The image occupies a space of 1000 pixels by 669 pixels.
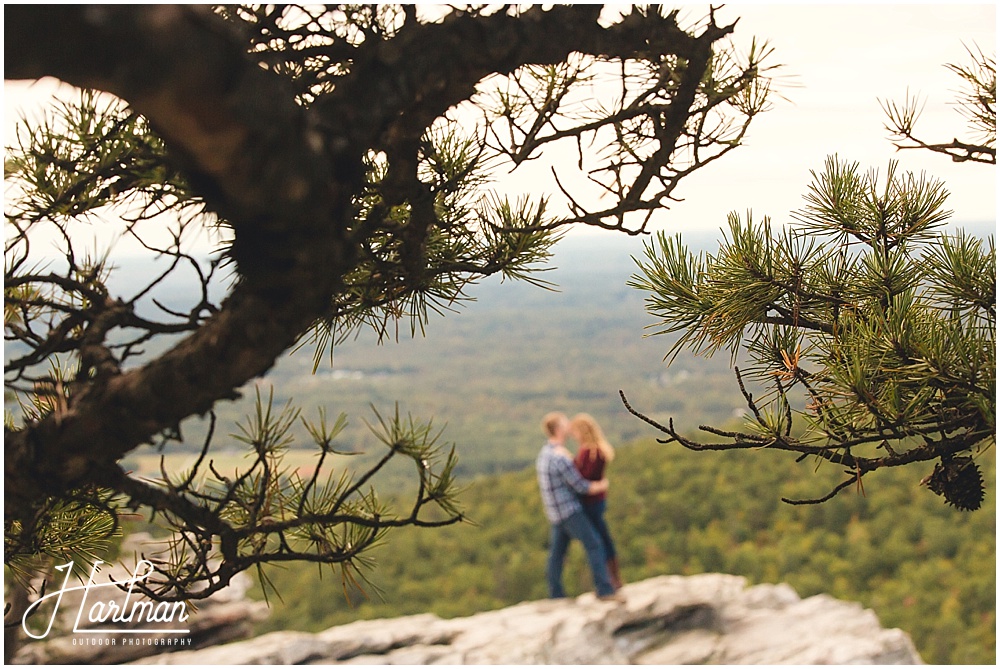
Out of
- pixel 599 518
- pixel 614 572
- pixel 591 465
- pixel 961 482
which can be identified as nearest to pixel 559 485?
pixel 591 465

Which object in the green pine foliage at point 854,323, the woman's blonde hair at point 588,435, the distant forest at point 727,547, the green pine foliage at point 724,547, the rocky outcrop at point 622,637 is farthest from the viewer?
the green pine foliage at point 724,547

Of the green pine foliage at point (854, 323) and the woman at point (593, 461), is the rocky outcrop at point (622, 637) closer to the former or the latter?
the woman at point (593, 461)

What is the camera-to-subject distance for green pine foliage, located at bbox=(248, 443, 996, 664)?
380 inches

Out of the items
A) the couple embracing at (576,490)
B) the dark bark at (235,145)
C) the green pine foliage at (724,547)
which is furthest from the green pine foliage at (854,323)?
the green pine foliage at (724,547)

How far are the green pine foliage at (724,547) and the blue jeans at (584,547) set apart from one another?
5503 mm

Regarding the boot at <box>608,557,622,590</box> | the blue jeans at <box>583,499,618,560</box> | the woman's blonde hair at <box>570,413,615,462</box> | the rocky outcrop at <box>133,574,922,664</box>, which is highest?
the woman's blonde hair at <box>570,413,615,462</box>

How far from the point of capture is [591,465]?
4.32m

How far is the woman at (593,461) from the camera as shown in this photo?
4.28m

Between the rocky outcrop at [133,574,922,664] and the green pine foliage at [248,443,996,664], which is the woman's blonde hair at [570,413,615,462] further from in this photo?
the green pine foliage at [248,443,996,664]

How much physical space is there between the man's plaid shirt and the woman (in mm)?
136

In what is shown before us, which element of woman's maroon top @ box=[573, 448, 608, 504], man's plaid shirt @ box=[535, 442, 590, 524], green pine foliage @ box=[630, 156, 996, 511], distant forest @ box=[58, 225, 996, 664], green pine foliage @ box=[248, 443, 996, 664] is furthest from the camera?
green pine foliage @ box=[248, 443, 996, 664]

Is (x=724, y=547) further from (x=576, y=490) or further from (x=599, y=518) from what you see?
(x=576, y=490)

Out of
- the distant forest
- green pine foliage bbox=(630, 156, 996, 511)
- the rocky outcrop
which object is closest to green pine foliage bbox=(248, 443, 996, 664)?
the distant forest

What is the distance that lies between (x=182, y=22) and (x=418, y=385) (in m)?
47.8
